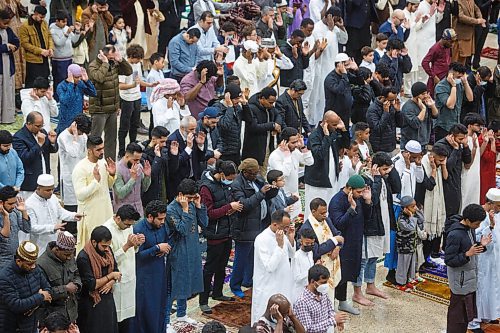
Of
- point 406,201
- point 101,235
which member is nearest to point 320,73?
point 406,201

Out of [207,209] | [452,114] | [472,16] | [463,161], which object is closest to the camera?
[207,209]

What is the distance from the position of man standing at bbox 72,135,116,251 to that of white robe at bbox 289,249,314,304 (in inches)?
82.1

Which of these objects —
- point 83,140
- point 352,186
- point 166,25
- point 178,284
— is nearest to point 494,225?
point 352,186

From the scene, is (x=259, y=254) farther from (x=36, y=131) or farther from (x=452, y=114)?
(x=452, y=114)

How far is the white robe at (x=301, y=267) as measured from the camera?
9.43 m

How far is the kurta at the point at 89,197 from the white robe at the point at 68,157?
948 mm

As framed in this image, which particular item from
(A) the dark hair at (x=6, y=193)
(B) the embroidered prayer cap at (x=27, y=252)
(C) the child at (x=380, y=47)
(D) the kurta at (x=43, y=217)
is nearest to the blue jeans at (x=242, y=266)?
(D) the kurta at (x=43, y=217)

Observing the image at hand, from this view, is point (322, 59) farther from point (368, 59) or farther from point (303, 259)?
point (303, 259)

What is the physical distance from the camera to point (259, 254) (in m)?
9.44

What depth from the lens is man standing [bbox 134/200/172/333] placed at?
927 centimetres

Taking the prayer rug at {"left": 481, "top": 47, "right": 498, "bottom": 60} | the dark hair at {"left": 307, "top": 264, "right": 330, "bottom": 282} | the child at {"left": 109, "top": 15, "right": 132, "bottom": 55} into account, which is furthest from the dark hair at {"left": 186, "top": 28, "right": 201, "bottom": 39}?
the prayer rug at {"left": 481, "top": 47, "right": 498, "bottom": 60}

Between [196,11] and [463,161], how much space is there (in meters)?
5.50

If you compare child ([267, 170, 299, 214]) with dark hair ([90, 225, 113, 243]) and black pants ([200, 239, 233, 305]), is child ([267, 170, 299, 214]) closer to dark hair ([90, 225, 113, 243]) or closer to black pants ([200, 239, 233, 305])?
black pants ([200, 239, 233, 305])

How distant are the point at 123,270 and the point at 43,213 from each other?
120 centimetres
